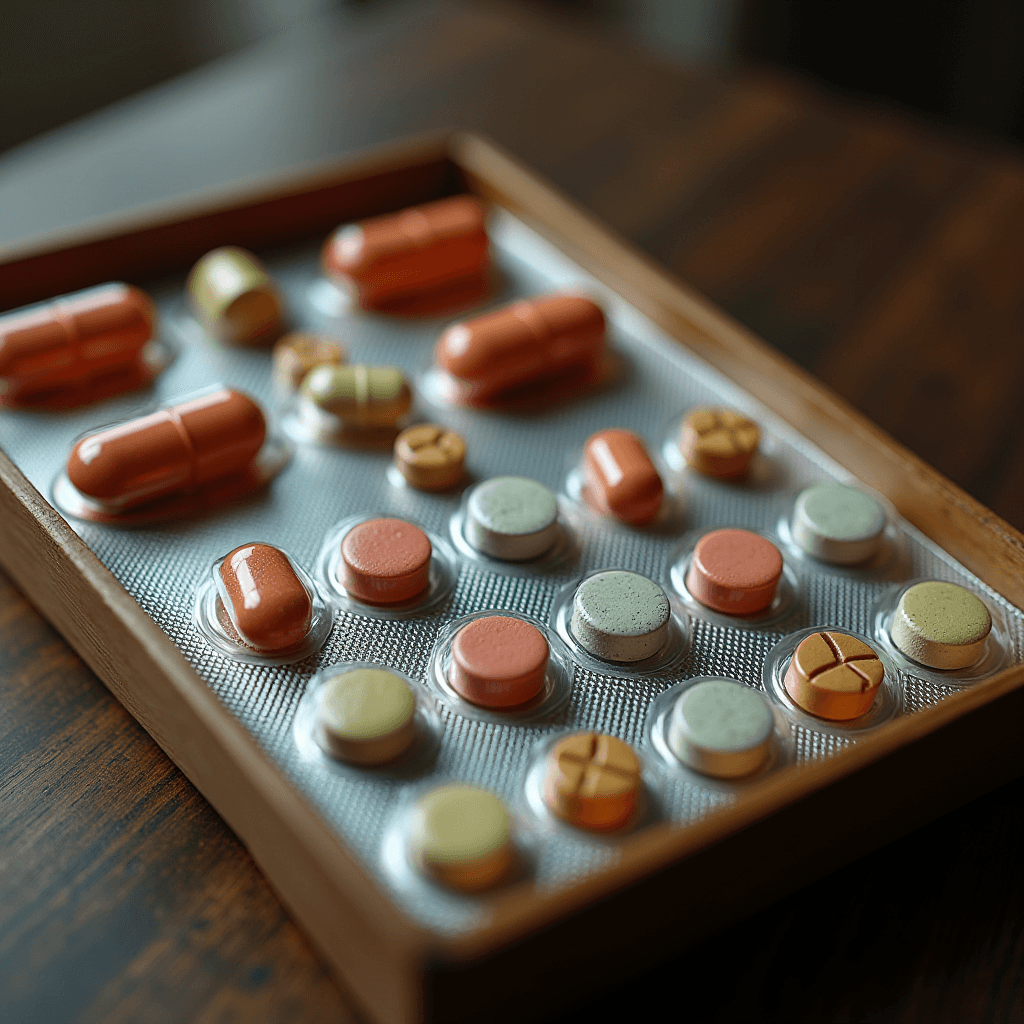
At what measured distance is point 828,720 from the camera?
0.75 metres

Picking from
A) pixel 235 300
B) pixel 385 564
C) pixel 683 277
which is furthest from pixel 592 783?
pixel 683 277

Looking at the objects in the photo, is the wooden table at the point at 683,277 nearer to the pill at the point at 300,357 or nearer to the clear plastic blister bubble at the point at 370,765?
the clear plastic blister bubble at the point at 370,765

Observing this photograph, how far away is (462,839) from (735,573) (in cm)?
31

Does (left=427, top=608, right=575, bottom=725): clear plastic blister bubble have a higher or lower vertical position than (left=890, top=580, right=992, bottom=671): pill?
higher

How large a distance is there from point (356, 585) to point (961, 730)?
16.7 inches

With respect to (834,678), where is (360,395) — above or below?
above

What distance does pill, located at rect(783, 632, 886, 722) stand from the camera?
0.73m

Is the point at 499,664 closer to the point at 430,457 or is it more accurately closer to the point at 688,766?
the point at 688,766

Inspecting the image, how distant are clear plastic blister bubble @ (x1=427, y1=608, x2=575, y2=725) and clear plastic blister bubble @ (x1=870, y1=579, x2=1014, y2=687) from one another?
0.24 meters

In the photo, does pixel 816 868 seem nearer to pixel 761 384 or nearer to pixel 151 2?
pixel 761 384

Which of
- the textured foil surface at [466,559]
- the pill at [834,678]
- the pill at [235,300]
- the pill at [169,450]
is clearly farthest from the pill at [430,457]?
the pill at [834,678]

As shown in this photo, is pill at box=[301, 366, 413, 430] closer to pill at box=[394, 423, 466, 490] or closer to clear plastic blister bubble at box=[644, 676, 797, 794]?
pill at box=[394, 423, 466, 490]

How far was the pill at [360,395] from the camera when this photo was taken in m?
0.96

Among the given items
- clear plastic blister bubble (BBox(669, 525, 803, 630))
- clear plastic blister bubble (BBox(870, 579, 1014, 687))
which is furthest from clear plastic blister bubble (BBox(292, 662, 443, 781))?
clear plastic blister bubble (BBox(870, 579, 1014, 687))
